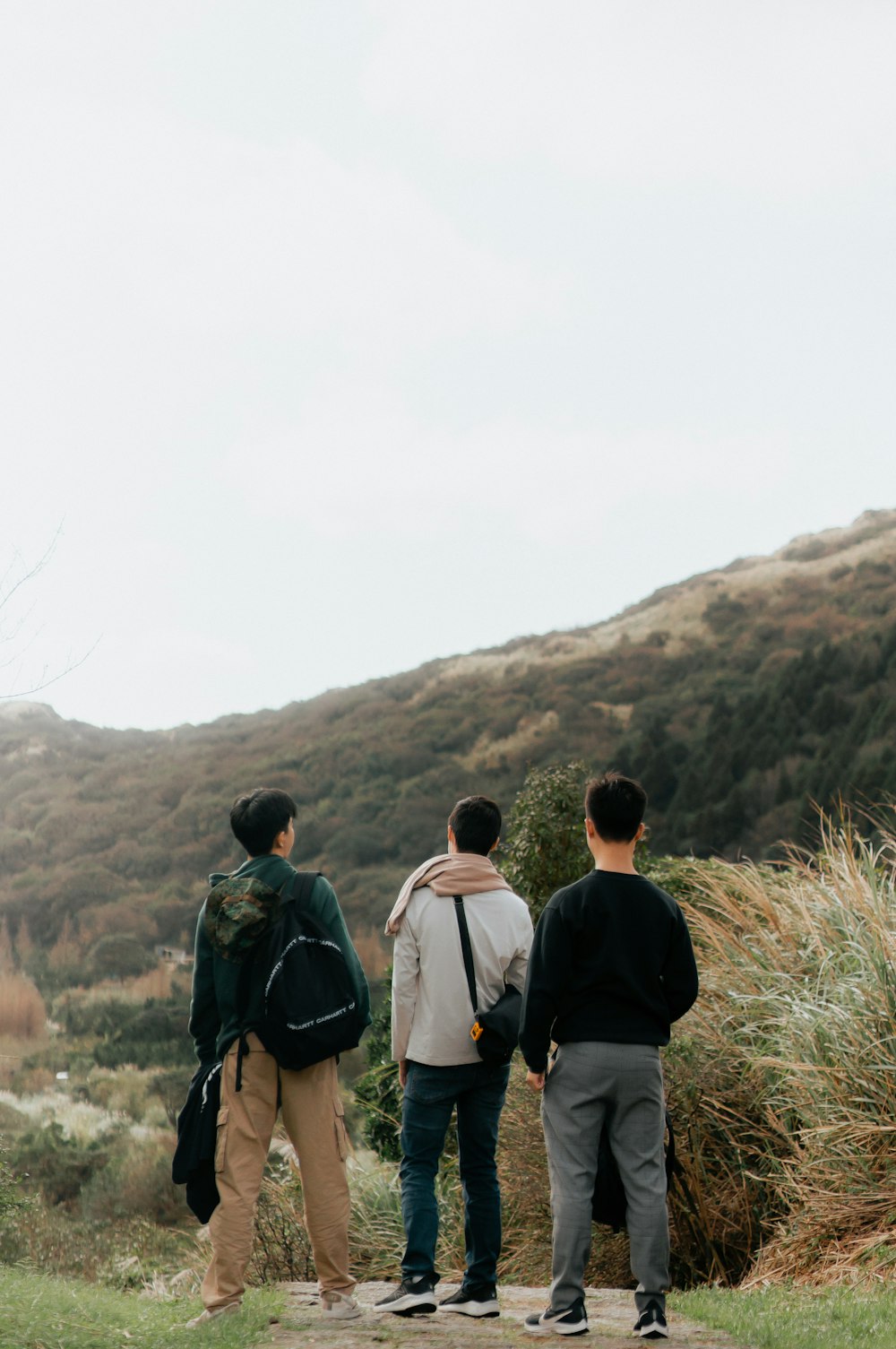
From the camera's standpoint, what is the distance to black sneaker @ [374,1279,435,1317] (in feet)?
13.9

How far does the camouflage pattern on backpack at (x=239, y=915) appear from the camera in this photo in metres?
4.25

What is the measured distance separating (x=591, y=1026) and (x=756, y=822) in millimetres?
20341

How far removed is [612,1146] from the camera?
3.96 metres

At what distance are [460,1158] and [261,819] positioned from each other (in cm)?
131

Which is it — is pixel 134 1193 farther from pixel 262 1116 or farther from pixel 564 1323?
pixel 564 1323

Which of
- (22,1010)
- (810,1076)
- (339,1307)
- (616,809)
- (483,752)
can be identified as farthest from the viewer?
(483,752)

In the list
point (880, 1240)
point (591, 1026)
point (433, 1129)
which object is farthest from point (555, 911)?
point (880, 1240)

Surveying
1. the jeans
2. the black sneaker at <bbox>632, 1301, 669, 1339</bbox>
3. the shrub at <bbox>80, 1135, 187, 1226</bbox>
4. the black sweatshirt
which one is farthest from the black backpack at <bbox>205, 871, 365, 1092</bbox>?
the shrub at <bbox>80, 1135, 187, 1226</bbox>

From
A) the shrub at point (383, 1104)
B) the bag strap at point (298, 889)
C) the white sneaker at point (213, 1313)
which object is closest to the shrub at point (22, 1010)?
the shrub at point (383, 1104)

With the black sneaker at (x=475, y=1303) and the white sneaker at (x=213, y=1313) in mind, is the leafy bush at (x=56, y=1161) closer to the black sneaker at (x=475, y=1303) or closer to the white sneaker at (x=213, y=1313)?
the white sneaker at (x=213, y=1313)

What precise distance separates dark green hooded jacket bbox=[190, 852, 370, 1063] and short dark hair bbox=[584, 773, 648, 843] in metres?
0.93

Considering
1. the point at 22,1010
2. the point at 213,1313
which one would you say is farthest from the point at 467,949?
the point at 22,1010

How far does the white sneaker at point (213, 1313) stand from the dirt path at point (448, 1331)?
0.50 feet

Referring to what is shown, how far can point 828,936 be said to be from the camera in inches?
283
